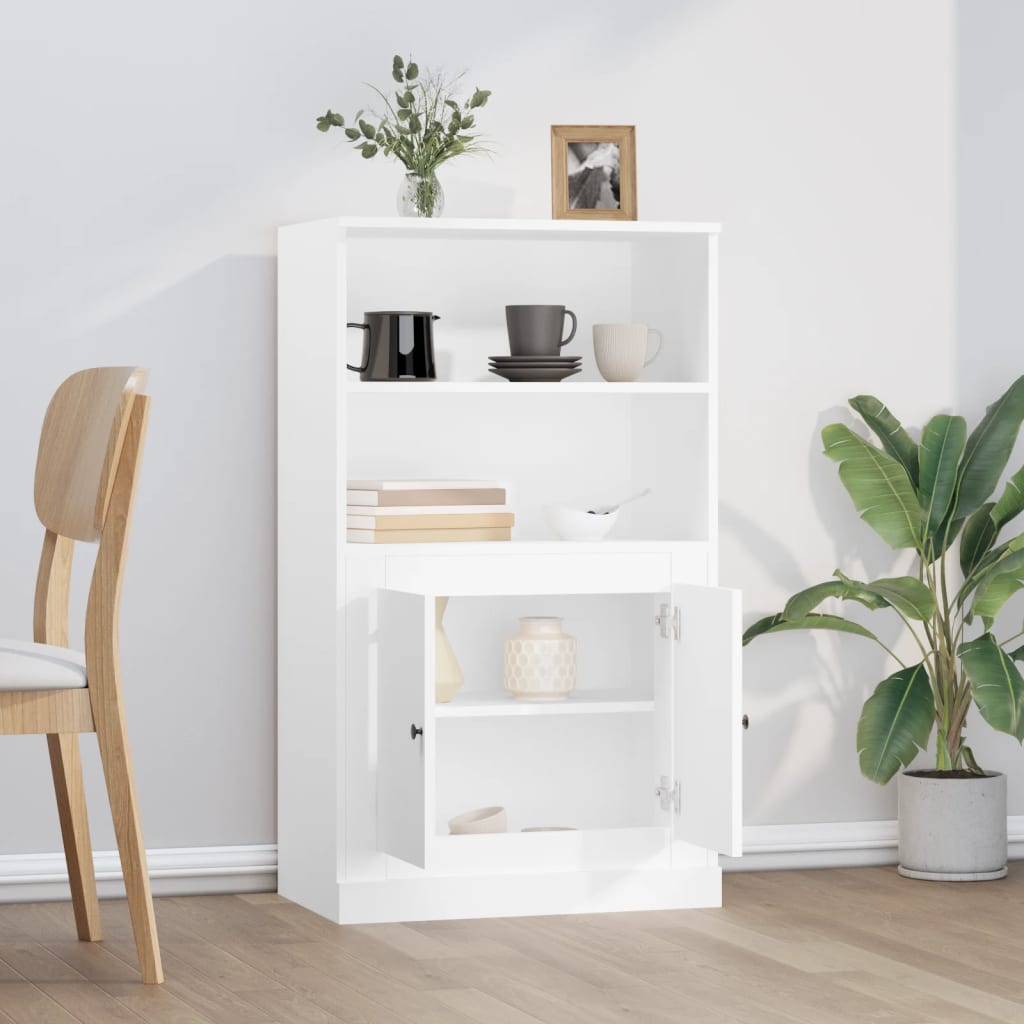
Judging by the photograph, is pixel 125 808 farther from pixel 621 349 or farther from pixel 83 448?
pixel 621 349

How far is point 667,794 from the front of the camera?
318 centimetres

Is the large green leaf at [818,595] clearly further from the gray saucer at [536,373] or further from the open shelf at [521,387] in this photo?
the gray saucer at [536,373]

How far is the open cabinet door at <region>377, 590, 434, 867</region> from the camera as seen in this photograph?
2.86 metres

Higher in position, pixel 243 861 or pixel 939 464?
pixel 939 464

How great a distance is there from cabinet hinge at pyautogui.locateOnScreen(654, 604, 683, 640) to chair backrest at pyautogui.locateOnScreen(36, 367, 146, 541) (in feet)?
3.63

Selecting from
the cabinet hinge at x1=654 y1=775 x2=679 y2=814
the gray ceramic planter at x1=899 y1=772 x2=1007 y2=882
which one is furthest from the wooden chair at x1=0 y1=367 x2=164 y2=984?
the gray ceramic planter at x1=899 y1=772 x2=1007 y2=882

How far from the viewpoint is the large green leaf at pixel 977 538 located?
352 centimetres

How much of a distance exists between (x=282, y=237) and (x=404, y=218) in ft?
1.09

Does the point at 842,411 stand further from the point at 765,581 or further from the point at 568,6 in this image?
the point at 568,6

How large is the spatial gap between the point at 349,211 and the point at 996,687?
1609mm

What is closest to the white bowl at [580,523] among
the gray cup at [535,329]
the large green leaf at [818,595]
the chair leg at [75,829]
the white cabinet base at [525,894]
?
the gray cup at [535,329]

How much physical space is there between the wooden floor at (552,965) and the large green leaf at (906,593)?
0.57m

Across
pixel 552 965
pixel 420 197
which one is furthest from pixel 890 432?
pixel 552 965

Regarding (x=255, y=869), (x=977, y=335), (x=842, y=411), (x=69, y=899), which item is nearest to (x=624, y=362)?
(x=842, y=411)
